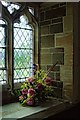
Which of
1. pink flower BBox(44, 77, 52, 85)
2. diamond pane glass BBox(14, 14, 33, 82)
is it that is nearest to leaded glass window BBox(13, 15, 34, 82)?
diamond pane glass BBox(14, 14, 33, 82)

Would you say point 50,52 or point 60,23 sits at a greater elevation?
point 60,23

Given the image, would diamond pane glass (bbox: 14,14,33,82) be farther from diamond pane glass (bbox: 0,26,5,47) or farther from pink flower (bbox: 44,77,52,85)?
pink flower (bbox: 44,77,52,85)

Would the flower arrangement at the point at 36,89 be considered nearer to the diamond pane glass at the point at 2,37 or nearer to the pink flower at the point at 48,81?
the pink flower at the point at 48,81

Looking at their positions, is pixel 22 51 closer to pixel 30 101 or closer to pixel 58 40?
pixel 58 40

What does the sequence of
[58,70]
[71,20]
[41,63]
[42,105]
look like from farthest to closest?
[41,63]
[58,70]
[71,20]
[42,105]

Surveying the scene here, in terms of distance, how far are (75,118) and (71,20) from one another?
3.24ft

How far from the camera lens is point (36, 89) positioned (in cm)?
204

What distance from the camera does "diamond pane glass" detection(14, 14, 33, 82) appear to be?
2217mm

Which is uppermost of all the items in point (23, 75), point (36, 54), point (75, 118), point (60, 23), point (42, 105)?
point (60, 23)

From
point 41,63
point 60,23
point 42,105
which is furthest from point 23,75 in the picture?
point 60,23

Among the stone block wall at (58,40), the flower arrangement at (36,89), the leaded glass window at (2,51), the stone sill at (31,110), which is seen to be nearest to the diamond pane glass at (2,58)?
the leaded glass window at (2,51)

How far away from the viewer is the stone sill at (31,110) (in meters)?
1.66

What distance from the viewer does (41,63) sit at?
2.43m

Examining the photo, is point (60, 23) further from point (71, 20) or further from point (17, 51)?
point (17, 51)
